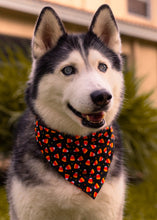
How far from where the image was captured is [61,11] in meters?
8.20

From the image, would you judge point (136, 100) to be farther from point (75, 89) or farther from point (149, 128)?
point (75, 89)

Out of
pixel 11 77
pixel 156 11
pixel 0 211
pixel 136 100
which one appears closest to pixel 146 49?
pixel 156 11

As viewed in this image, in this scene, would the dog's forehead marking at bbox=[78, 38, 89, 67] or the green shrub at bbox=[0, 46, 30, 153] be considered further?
the green shrub at bbox=[0, 46, 30, 153]

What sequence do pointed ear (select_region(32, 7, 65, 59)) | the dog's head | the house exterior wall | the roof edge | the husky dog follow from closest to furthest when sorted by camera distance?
the dog's head → the husky dog → pointed ear (select_region(32, 7, 65, 59)) → the roof edge → the house exterior wall

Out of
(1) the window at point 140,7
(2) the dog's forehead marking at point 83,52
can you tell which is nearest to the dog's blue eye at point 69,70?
(2) the dog's forehead marking at point 83,52

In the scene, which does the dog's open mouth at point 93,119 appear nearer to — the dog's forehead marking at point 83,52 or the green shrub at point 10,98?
the dog's forehead marking at point 83,52

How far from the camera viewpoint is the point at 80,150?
262cm

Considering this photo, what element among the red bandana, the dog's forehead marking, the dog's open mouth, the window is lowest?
the window

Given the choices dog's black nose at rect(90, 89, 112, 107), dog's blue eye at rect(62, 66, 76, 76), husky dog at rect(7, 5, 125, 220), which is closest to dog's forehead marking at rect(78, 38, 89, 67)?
husky dog at rect(7, 5, 125, 220)

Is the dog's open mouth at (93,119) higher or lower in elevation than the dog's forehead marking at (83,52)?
lower

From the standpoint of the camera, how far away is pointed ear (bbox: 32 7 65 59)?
96.9 inches

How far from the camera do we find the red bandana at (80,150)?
8.50 feet

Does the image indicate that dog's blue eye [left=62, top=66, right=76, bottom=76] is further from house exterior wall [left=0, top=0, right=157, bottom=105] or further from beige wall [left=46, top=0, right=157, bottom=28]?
beige wall [left=46, top=0, right=157, bottom=28]

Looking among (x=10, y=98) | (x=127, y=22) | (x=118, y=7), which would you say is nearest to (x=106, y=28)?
(x=10, y=98)
